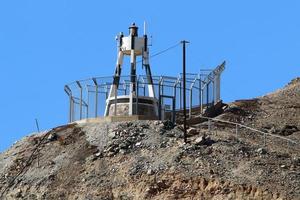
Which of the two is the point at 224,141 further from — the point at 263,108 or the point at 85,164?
the point at 263,108

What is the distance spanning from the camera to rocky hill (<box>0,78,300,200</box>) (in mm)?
61844

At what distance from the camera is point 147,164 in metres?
64.4

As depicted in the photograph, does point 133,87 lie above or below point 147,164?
above

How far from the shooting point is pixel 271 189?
60.7m

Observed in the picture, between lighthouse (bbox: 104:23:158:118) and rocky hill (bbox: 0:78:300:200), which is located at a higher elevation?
lighthouse (bbox: 104:23:158:118)

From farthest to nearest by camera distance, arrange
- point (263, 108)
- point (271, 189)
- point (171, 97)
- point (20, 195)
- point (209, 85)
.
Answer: point (263, 108) → point (209, 85) → point (171, 97) → point (20, 195) → point (271, 189)

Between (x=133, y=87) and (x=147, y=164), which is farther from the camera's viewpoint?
(x=133, y=87)

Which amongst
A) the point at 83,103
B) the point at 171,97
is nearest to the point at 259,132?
the point at 171,97

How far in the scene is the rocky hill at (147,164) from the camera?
61844 millimetres

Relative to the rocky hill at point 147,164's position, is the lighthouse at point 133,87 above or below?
above

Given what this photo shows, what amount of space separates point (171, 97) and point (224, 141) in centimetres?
840

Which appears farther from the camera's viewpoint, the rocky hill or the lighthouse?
the lighthouse

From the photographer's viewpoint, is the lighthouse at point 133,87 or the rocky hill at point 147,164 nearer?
the rocky hill at point 147,164

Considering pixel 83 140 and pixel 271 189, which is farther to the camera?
pixel 83 140
